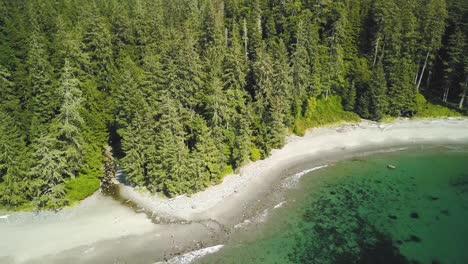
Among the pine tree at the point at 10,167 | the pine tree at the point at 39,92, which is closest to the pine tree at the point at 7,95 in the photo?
the pine tree at the point at 39,92

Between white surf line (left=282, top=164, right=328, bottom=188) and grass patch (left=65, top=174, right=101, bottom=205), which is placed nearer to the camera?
grass patch (left=65, top=174, right=101, bottom=205)

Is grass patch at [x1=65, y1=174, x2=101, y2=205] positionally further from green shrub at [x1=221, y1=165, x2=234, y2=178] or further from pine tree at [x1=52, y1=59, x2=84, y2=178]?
green shrub at [x1=221, y1=165, x2=234, y2=178]

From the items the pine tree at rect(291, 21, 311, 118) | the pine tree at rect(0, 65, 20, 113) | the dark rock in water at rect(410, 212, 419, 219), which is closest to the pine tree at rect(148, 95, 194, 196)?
the pine tree at rect(0, 65, 20, 113)

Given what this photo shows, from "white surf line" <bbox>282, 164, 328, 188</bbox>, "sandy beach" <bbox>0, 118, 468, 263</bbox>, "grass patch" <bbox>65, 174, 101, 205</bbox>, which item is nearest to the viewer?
"sandy beach" <bbox>0, 118, 468, 263</bbox>

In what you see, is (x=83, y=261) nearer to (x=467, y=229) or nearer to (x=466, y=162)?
(x=467, y=229)

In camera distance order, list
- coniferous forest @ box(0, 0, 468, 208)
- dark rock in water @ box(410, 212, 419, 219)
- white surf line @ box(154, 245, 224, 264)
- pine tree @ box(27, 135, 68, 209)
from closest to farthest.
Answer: white surf line @ box(154, 245, 224, 264) → pine tree @ box(27, 135, 68, 209) → dark rock in water @ box(410, 212, 419, 219) → coniferous forest @ box(0, 0, 468, 208)

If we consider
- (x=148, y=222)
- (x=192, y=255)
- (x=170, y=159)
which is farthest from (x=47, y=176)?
(x=192, y=255)

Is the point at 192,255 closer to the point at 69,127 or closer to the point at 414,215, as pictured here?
the point at 69,127

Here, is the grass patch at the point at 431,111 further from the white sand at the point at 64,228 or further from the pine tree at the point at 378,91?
the white sand at the point at 64,228
